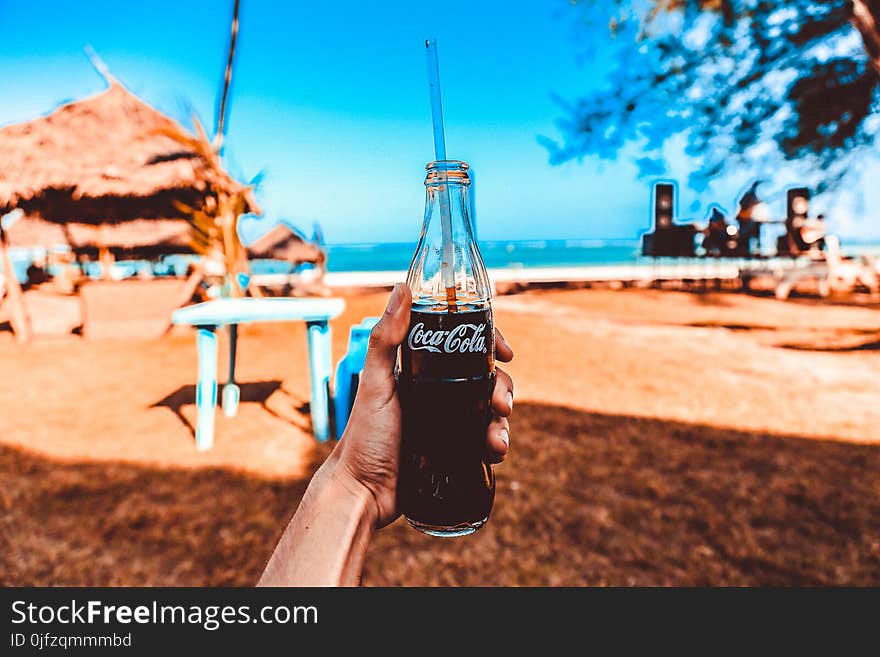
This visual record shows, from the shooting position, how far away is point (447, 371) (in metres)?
1.44

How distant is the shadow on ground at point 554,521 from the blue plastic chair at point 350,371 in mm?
383

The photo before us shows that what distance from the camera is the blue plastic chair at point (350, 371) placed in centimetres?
365

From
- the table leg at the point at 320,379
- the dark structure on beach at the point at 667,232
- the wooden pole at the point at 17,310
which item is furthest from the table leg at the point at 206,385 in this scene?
the dark structure on beach at the point at 667,232

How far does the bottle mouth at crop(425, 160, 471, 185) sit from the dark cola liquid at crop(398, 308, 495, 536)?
311 millimetres

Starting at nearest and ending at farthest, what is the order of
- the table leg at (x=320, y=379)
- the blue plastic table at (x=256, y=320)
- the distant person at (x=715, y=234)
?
the blue plastic table at (x=256, y=320)
the table leg at (x=320, y=379)
the distant person at (x=715, y=234)

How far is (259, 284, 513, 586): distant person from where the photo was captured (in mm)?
1284

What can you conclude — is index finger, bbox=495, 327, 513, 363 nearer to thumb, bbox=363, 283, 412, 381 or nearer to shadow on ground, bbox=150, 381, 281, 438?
thumb, bbox=363, 283, 412, 381

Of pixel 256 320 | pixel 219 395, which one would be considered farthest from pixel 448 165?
pixel 219 395

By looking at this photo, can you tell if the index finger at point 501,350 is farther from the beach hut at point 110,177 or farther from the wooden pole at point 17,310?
the wooden pole at point 17,310

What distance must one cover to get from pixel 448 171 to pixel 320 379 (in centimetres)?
325

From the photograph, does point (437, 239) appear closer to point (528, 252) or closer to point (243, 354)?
point (243, 354)

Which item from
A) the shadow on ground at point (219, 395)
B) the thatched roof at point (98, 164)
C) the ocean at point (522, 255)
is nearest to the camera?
the shadow on ground at point (219, 395)

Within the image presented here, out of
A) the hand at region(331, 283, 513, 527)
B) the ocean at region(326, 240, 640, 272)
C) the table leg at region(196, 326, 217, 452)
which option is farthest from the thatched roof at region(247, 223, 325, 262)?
the ocean at region(326, 240, 640, 272)
